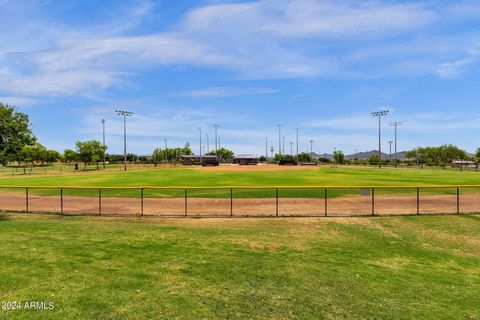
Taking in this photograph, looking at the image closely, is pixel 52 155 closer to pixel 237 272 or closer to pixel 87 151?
pixel 87 151

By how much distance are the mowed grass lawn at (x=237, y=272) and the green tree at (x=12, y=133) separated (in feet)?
18.0

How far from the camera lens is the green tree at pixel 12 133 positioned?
1842 cm

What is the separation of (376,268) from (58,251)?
916 cm

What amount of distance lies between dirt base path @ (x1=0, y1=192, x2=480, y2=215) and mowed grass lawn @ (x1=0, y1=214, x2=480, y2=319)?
550 centimetres

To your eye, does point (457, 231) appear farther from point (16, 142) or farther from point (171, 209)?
point (16, 142)

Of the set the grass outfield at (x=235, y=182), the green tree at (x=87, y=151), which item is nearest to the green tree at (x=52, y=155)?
the green tree at (x=87, y=151)

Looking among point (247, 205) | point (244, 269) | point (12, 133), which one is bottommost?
point (247, 205)

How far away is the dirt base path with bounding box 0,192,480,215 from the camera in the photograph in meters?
20.8

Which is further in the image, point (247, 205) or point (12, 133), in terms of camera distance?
point (247, 205)

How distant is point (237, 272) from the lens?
351 inches

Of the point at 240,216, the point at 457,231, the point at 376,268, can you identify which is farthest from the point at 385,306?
the point at 240,216

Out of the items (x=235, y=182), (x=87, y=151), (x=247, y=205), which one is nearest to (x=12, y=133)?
(x=247, y=205)

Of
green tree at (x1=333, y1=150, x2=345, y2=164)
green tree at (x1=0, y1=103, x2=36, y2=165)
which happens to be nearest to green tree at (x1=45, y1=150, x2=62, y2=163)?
green tree at (x1=333, y1=150, x2=345, y2=164)

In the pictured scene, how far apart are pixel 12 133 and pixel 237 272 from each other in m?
16.3
